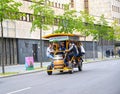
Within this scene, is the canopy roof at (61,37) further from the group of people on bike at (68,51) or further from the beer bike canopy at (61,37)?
the group of people on bike at (68,51)

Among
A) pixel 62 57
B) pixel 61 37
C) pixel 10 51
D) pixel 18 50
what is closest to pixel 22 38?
pixel 18 50

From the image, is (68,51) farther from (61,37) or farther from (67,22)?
(67,22)

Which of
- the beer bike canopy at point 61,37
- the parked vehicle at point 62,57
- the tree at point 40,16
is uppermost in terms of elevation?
the tree at point 40,16

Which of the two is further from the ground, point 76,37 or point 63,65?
point 76,37

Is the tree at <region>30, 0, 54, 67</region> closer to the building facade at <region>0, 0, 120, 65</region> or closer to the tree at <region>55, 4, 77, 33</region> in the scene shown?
the tree at <region>55, 4, 77, 33</region>

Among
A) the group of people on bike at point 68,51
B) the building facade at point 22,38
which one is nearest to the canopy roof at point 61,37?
the group of people on bike at point 68,51

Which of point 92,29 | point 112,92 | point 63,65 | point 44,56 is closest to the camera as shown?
point 112,92

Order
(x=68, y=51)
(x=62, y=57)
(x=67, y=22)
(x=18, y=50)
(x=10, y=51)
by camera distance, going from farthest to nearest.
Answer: (x=18, y=50) → (x=10, y=51) → (x=67, y=22) → (x=68, y=51) → (x=62, y=57)

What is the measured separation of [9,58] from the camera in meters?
55.1

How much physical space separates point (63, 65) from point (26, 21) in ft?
103

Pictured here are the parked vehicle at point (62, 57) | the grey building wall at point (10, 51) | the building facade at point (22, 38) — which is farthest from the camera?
the building facade at point (22, 38)

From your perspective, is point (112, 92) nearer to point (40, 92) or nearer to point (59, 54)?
point (40, 92)

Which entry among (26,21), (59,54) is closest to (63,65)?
(59,54)

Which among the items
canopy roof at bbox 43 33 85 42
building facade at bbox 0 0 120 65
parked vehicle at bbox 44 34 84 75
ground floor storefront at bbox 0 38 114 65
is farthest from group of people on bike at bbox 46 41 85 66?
building facade at bbox 0 0 120 65
